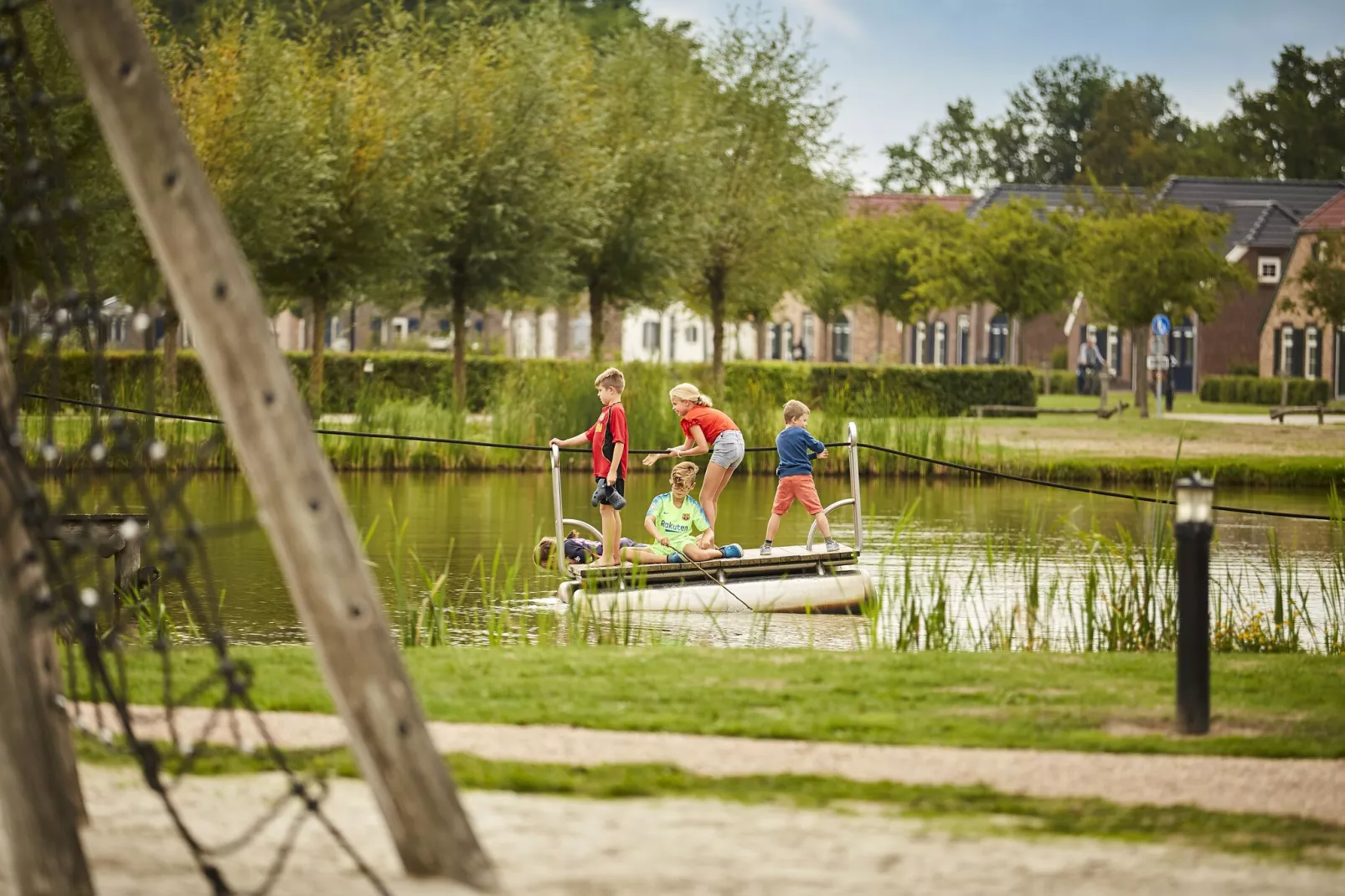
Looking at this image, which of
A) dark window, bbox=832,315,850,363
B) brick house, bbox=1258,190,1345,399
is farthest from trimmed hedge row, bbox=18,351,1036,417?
dark window, bbox=832,315,850,363

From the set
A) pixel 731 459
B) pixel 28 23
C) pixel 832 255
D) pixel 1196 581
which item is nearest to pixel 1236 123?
pixel 832 255

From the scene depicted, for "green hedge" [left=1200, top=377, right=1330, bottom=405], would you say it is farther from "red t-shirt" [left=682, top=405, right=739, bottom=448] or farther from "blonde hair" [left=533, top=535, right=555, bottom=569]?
"blonde hair" [left=533, top=535, right=555, bottom=569]

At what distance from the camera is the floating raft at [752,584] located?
12.2 meters

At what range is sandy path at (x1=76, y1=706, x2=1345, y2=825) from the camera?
5820 millimetres

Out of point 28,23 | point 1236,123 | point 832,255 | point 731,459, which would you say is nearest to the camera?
point 731,459

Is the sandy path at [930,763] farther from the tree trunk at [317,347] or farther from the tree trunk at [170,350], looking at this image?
the tree trunk at [317,347]

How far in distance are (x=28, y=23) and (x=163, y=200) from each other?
20594 millimetres

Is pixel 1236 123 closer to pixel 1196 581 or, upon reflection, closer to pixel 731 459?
pixel 731 459

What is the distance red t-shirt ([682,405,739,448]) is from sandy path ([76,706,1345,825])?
7.01 meters

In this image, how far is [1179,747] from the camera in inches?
258

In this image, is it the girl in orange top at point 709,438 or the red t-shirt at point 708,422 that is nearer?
the girl in orange top at point 709,438

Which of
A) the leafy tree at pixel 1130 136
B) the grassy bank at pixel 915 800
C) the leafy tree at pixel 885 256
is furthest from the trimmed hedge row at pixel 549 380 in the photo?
the leafy tree at pixel 1130 136

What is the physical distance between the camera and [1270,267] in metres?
62.3

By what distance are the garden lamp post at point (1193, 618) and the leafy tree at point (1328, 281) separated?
3846 centimetres
